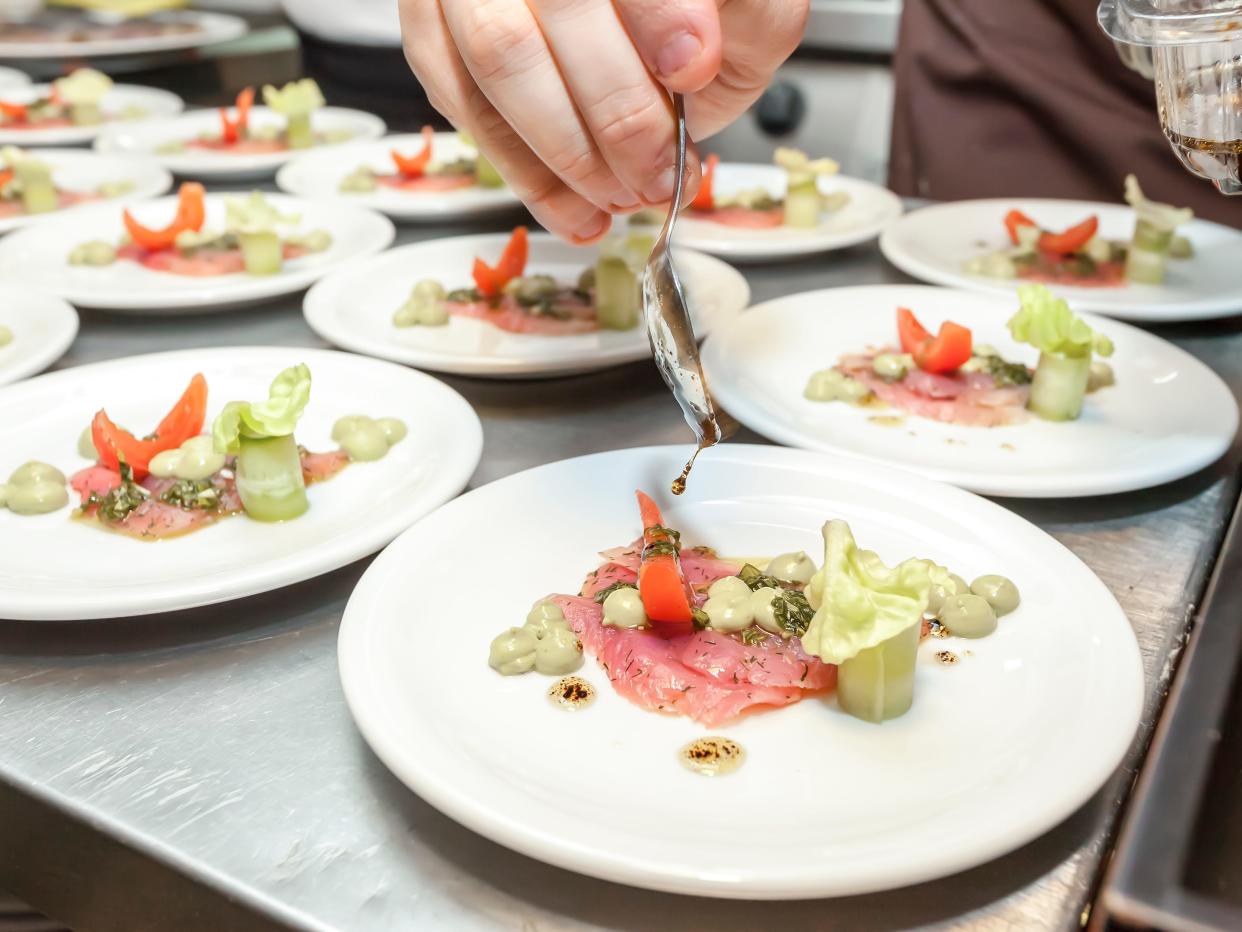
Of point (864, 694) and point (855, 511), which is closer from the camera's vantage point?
point (864, 694)

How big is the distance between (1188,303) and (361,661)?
1431mm

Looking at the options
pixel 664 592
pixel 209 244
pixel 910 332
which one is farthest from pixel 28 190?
pixel 664 592

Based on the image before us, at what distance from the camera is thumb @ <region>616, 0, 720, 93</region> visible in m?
0.94

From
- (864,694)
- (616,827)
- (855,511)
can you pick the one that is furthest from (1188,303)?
(616,827)

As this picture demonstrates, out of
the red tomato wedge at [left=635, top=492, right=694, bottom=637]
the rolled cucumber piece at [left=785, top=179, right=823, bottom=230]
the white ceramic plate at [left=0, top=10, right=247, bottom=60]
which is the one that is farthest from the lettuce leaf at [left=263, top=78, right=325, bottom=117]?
the red tomato wedge at [left=635, top=492, right=694, bottom=637]

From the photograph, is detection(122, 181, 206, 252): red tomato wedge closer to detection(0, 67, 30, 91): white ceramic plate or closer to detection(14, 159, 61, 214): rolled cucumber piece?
detection(14, 159, 61, 214): rolled cucumber piece

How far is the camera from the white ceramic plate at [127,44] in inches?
143

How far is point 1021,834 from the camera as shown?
72 cm

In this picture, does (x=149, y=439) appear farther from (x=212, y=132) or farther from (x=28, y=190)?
(x=212, y=132)

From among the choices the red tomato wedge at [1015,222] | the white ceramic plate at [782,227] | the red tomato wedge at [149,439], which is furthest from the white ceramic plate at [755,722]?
the red tomato wedge at [1015,222]

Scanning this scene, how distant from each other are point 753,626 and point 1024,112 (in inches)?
77.4

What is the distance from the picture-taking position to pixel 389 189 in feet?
8.14

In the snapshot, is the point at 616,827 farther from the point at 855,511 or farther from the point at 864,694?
the point at 855,511

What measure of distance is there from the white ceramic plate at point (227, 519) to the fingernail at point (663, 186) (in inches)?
13.8
